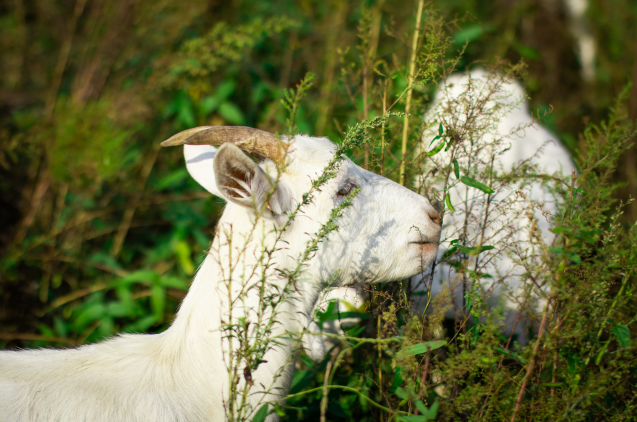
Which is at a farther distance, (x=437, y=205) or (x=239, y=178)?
(x=437, y=205)

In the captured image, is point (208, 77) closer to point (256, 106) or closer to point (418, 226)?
point (256, 106)

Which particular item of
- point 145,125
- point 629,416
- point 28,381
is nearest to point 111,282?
point 145,125

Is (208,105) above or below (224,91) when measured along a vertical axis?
below

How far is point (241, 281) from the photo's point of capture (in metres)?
2.20

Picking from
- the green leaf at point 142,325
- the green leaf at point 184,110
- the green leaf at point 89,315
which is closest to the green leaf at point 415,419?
the green leaf at point 142,325

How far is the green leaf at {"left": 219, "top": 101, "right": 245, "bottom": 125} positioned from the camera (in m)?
4.53

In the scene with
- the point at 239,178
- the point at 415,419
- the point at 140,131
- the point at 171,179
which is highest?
the point at 140,131

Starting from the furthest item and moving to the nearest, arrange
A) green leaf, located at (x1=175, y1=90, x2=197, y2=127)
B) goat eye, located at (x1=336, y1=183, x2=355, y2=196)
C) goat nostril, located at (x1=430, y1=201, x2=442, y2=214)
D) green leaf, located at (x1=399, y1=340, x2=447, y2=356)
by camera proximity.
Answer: green leaf, located at (x1=175, y1=90, x2=197, y2=127) < goat nostril, located at (x1=430, y1=201, x2=442, y2=214) < goat eye, located at (x1=336, y1=183, x2=355, y2=196) < green leaf, located at (x1=399, y1=340, x2=447, y2=356)

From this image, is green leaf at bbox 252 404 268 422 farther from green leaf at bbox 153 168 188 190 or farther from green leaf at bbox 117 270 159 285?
green leaf at bbox 153 168 188 190

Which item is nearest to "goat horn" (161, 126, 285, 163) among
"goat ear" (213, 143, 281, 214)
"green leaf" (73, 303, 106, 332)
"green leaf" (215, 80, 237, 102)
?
"goat ear" (213, 143, 281, 214)

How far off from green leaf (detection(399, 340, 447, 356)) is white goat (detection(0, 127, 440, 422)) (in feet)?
1.39

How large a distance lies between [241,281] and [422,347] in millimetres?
820

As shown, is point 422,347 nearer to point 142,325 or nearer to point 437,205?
point 437,205

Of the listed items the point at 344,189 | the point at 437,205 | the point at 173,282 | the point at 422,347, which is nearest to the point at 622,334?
the point at 422,347
